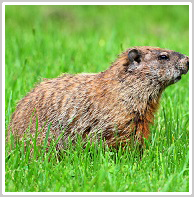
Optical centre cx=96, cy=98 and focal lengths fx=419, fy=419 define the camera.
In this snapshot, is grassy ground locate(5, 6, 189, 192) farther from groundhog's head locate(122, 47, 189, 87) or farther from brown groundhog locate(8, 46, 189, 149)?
groundhog's head locate(122, 47, 189, 87)

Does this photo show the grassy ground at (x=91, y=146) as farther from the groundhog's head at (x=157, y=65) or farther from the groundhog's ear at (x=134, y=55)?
the groundhog's ear at (x=134, y=55)

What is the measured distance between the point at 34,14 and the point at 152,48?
8.94m

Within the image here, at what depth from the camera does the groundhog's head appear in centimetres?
507

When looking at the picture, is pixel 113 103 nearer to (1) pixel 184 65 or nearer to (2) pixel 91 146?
(2) pixel 91 146

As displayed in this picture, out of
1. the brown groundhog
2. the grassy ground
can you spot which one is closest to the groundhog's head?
the brown groundhog

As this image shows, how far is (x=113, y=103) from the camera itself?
5016mm

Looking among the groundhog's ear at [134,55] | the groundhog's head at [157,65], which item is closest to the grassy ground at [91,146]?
the groundhog's head at [157,65]

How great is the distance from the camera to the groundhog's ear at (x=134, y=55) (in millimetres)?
5126

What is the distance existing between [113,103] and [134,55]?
2.15ft

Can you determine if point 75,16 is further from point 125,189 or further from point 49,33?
point 125,189

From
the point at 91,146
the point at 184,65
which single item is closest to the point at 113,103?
the point at 91,146

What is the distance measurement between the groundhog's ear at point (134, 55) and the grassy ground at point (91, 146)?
740 millimetres
